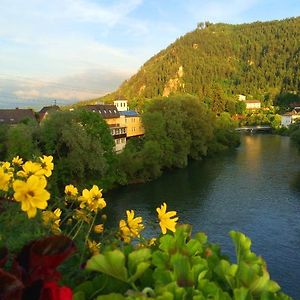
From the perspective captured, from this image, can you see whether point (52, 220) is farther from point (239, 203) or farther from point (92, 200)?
point (239, 203)

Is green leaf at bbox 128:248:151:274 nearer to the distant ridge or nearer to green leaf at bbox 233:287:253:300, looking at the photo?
green leaf at bbox 233:287:253:300

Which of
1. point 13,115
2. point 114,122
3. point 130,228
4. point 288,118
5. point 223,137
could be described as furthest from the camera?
point 288,118

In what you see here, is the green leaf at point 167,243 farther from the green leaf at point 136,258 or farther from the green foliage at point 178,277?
the green leaf at point 136,258

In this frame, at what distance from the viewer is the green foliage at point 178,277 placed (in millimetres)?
1523

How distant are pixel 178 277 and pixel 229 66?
564ft

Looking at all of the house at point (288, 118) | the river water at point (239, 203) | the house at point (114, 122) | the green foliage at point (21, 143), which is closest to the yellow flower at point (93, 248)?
the river water at point (239, 203)

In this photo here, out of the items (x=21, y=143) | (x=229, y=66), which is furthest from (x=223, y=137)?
(x=229, y=66)

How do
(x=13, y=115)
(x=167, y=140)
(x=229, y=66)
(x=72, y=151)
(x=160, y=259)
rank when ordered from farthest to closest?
1. (x=229, y=66)
2. (x=13, y=115)
3. (x=167, y=140)
4. (x=72, y=151)
5. (x=160, y=259)

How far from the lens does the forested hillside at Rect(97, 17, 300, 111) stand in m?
148

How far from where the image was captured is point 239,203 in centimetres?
2233

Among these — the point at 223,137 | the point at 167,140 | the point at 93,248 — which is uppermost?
the point at 93,248

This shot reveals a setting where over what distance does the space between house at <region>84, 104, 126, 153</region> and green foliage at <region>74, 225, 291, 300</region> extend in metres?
36.1

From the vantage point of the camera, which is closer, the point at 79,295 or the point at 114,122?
the point at 79,295

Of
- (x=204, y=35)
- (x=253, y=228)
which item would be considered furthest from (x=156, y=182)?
(x=204, y=35)
